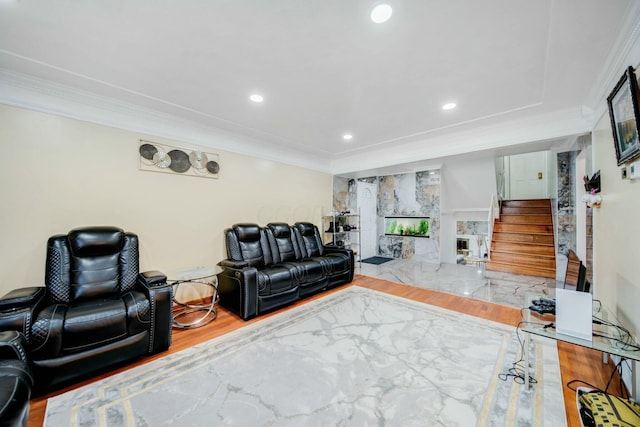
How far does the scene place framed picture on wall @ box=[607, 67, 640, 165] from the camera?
146cm

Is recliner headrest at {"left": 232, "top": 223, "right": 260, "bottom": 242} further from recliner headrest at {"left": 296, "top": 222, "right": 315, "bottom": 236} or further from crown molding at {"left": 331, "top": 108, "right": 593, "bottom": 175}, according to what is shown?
crown molding at {"left": 331, "top": 108, "right": 593, "bottom": 175}

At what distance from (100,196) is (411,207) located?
19.5 ft

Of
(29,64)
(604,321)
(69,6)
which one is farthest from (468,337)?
(29,64)

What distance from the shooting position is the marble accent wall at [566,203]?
3.94 metres

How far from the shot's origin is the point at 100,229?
2.48 metres

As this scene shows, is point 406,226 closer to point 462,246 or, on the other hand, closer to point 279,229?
point 462,246

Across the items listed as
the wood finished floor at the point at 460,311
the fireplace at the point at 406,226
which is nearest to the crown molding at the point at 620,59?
the wood finished floor at the point at 460,311

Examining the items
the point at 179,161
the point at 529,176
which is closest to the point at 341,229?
the point at 179,161

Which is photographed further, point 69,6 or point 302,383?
point 302,383

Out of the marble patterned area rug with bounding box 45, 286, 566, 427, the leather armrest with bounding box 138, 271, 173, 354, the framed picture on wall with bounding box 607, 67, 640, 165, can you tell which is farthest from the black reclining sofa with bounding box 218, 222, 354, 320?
the framed picture on wall with bounding box 607, 67, 640, 165

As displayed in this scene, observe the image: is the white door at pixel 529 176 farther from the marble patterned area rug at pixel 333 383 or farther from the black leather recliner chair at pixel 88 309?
the black leather recliner chair at pixel 88 309

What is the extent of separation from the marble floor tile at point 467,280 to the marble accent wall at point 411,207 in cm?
45

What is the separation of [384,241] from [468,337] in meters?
4.36

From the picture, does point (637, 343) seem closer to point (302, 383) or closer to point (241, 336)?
point (302, 383)
